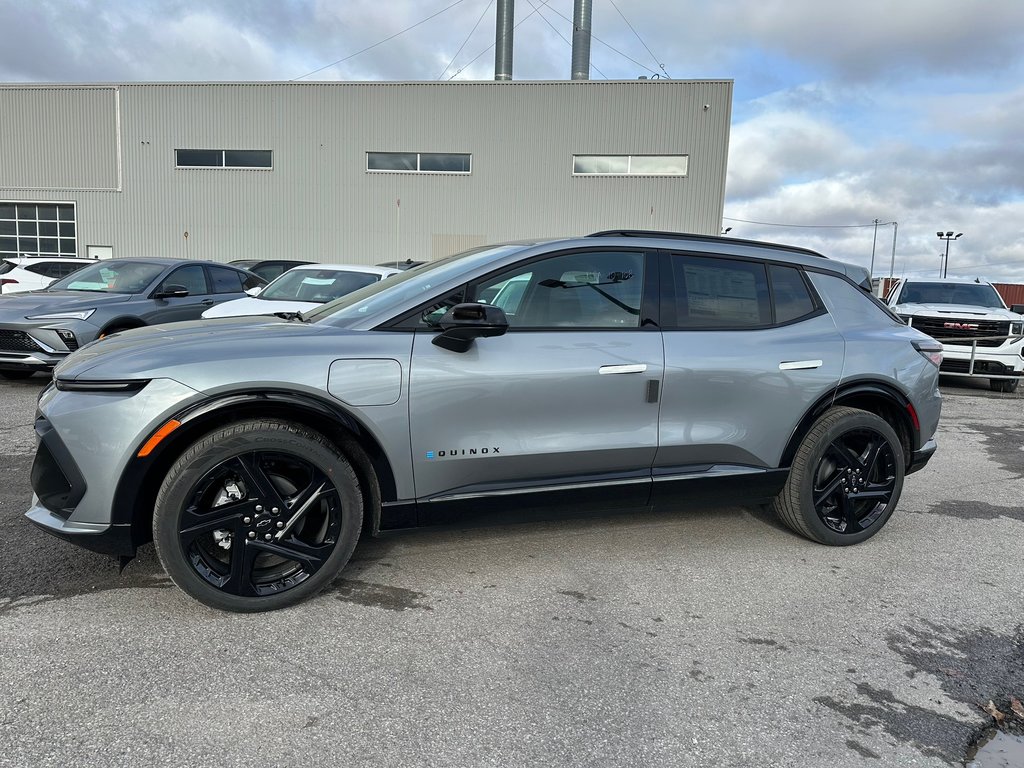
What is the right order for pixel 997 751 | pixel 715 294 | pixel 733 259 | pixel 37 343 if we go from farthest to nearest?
pixel 37 343, pixel 733 259, pixel 715 294, pixel 997 751

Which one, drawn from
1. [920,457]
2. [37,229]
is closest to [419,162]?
[37,229]

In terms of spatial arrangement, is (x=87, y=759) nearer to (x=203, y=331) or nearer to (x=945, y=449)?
(x=203, y=331)

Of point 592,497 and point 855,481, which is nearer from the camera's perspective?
point 592,497

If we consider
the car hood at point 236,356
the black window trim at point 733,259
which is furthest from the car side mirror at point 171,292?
the black window trim at point 733,259

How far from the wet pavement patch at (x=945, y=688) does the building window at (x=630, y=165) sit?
71.1 feet

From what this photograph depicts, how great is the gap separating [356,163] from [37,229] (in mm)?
12583

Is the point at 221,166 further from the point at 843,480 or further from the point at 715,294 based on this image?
the point at 843,480

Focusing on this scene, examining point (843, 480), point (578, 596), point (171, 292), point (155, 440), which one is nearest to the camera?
point (155, 440)

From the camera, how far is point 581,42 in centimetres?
3052

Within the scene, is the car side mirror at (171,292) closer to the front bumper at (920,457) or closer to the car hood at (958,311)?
the front bumper at (920,457)

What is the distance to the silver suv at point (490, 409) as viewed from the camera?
2764mm

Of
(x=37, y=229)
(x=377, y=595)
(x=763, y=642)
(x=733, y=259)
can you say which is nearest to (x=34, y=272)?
(x=377, y=595)

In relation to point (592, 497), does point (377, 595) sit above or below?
below

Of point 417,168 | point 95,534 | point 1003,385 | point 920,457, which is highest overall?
point 417,168
